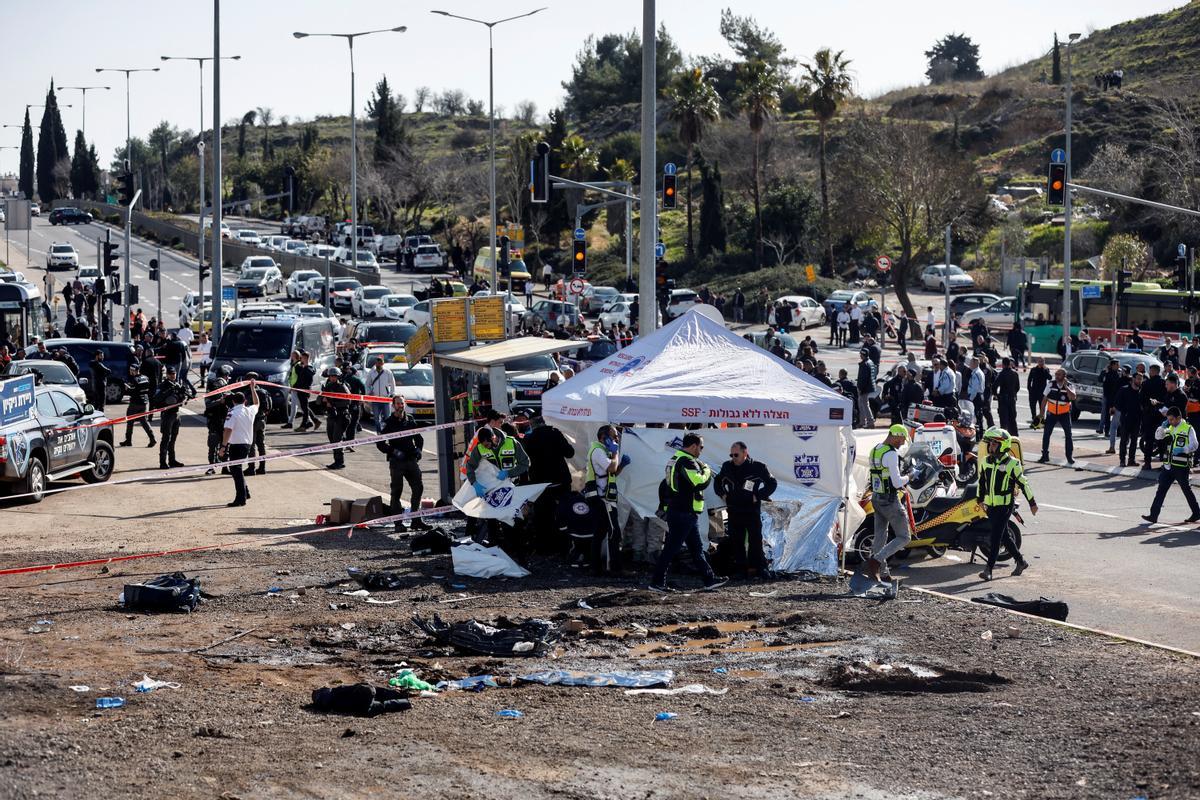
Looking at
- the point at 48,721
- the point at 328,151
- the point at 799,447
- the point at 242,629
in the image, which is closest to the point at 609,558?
the point at 799,447

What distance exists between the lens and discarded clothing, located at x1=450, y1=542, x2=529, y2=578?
14.4 meters

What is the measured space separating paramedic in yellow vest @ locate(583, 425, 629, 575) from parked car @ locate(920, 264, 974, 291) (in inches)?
2033

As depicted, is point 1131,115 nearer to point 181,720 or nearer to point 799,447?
point 799,447

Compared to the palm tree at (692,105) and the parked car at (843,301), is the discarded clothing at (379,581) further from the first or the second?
the palm tree at (692,105)

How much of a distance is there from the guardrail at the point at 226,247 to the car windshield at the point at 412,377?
43485mm

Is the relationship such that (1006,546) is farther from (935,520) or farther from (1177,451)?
(1177,451)

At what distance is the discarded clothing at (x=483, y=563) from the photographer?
14.4 metres

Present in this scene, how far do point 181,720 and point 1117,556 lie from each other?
37.4 ft

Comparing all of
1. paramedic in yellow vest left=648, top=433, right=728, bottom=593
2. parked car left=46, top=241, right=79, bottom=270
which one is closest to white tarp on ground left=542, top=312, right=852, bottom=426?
paramedic in yellow vest left=648, top=433, right=728, bottom=593

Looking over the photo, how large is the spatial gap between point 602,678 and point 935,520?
22.1 feet

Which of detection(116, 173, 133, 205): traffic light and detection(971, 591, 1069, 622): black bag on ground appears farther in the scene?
detection(116, 173, 133, 205): traffic light

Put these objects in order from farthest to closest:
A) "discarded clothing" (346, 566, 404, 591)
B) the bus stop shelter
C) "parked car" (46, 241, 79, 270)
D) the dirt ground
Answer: "parked car" (46, 241, 79, 270) < the bus stop shelter < "discarded clothing" (346, 566, 404, 591) < the dirt ground

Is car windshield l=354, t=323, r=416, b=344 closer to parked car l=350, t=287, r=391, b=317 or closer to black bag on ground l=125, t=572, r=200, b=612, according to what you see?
parked car l=350, t=287, r=391, b=317

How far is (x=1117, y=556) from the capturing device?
16.3 meters
